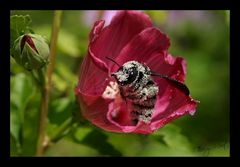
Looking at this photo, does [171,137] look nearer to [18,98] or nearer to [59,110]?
[59,110]

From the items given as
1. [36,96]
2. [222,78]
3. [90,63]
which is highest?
[90,63]

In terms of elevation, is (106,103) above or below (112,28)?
below

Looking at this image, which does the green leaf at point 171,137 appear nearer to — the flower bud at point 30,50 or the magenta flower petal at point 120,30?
the magenta flower petal at point 120,30

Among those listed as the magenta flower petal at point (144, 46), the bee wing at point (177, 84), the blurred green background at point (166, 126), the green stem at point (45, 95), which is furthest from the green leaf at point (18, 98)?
the bee wing at point (177, 84)

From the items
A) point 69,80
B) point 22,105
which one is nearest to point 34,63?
point 22,105

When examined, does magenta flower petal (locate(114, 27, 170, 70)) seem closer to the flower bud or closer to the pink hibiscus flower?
the pink hibiscus flower

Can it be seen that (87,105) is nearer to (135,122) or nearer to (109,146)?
(135,122)
